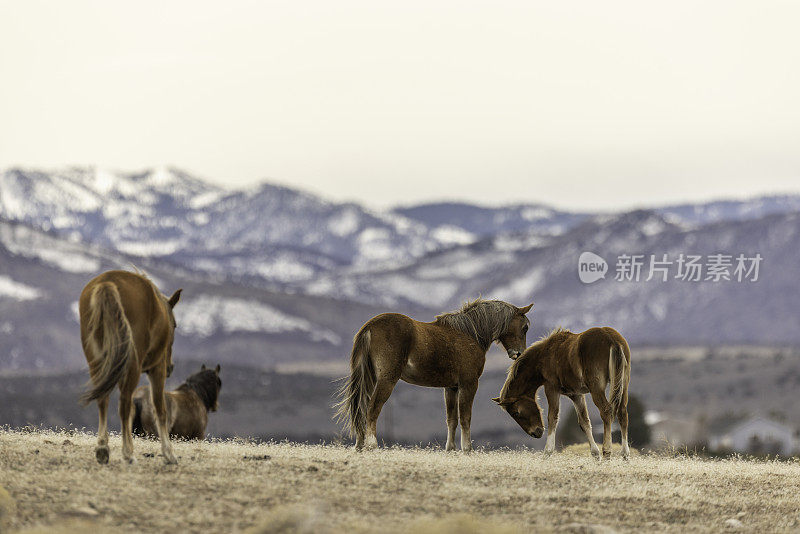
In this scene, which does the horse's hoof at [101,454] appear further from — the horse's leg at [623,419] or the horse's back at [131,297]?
the horse's leg at [623,419]

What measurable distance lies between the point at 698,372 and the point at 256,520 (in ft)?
513

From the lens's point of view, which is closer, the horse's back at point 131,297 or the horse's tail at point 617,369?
the horse's back at point 131,297

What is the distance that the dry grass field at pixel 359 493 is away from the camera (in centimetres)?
1082

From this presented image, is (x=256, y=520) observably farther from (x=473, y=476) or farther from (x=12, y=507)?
(x=473, y=476)

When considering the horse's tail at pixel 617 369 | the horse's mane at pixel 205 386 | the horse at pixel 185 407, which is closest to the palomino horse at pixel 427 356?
the horse's tail at pixel 617 369

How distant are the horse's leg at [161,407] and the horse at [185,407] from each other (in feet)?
19.4

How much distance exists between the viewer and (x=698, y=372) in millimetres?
159250

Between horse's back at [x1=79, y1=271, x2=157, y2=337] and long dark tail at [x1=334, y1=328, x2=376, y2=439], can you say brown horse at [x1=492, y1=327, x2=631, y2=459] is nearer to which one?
long dark tail at [x1=334, y1=328, x2=376, y2=439]

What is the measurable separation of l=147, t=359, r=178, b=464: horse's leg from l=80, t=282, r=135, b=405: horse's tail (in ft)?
2.79

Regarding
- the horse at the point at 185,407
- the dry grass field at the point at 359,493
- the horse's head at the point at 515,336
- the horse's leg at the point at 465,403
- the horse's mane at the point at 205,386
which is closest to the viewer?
the dry grass field at the point at 359,493


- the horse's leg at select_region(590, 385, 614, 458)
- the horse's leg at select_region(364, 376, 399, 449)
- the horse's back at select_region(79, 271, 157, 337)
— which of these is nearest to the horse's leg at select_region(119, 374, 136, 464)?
the horse's back at select_region(79, 271, 157, 337)

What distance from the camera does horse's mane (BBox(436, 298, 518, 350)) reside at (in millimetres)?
17938

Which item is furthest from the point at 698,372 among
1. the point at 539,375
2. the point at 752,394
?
the point at 539,375

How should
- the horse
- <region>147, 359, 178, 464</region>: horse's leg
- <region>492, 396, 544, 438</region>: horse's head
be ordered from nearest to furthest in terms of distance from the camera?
<region>147, 359, 178, 464</region>: horse's leg
<region>492, 396, 544, 438</region>: horse's head
the horse
